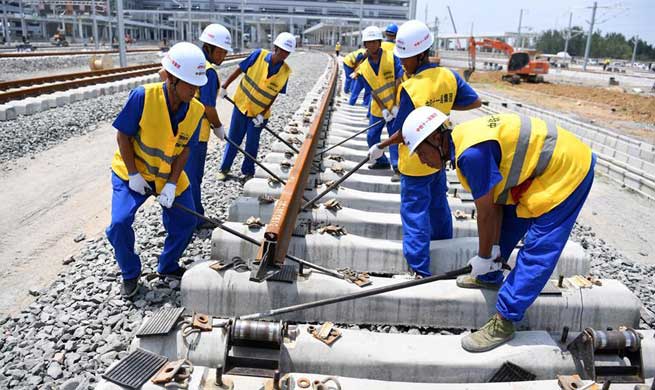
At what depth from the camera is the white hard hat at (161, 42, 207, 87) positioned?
3.19m

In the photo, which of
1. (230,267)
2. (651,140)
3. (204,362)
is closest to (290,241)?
(230,267)

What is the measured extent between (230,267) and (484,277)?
62.5 inches

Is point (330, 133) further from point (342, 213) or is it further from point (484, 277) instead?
point (484, 277)

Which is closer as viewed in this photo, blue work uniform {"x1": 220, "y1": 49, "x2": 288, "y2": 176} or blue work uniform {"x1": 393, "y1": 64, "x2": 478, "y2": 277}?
blue work uniform {"x1": 393, "y1": 64, "x2": 478, "y2": 277}

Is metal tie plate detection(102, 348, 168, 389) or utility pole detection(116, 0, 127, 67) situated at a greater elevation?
utility pole detection(116, 0, 127, 67)

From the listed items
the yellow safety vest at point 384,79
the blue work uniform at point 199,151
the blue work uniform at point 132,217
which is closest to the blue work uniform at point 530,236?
the blue work uniform at point 132,217

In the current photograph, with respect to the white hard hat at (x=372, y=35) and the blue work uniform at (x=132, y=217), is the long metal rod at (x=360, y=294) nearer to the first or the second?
the blue work uniform at (x=132, y=217)

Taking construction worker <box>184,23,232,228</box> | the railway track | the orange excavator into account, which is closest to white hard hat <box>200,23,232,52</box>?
construction worker <box>184,23,232,228</box>

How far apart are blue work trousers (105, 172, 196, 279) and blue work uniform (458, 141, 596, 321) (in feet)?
6.49

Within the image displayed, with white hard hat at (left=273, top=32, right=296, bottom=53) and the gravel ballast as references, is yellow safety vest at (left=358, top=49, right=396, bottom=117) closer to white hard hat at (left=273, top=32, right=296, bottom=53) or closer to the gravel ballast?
white hard hat at (left=273, top=32, right=296, bottom=53)

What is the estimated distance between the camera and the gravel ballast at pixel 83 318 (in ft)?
8.38

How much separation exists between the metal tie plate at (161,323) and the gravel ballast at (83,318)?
31 centimetres

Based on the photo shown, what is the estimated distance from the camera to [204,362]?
2455 millimetres

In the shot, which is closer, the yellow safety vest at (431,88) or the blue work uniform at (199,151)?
the yellow safety vest at (431,88)
